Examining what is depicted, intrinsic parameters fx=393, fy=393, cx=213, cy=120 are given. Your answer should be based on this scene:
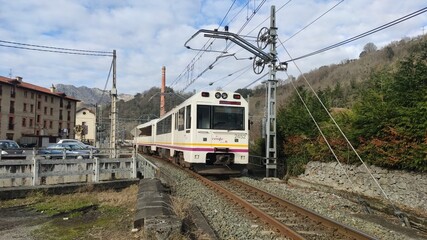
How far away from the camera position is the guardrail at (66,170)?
1231 cm

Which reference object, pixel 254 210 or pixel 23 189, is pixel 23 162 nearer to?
pixel 23 189

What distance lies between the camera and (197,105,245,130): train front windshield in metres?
16.4

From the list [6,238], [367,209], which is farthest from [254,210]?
[6,238]

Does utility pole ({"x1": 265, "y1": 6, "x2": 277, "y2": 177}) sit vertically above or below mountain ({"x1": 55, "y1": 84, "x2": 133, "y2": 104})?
below

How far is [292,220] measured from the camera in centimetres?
866

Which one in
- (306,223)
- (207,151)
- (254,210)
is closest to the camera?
(306,223)

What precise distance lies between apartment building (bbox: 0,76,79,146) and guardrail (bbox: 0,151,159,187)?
57668 mm

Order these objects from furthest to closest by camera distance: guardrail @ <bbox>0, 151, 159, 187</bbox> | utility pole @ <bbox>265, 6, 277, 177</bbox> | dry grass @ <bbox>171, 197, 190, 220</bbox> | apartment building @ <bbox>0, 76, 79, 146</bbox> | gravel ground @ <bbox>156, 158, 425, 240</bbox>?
apartment building @ <bbox>0, 76, 79, 146</bbox>, utility pole @ <bbox>265, 6, 277, 177</bbox>, guardrail @ <bbox>0, 151, 159, 187</bbox>, dry grass @ <bbox>171, 197, 190, 220</bbox>, gravel ground @ <bbox>156, 158, 425, 240</bbox>

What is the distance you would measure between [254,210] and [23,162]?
7722 millimetres

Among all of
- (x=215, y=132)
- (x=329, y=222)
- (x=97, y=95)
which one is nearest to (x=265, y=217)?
(x=329, y=222)

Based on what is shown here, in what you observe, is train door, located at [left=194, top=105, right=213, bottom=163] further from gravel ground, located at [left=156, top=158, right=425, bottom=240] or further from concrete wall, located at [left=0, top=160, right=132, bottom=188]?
concrete wall, located at [left=0, top=160, right=132, bottom=188]

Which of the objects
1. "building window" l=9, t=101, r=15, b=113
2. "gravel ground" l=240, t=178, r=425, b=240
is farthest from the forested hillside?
"building window" l=9, t=101, r=15, b=113

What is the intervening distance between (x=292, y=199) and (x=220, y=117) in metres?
6.09

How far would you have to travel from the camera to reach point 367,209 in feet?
33.3
